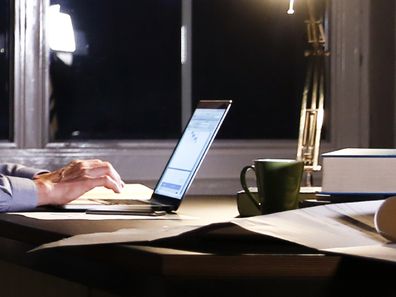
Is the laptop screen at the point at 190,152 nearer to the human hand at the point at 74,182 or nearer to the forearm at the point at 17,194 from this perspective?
the human hand at the point at 74,182

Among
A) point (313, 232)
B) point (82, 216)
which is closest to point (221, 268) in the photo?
point (313, 232)

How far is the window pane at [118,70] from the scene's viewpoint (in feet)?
9.59

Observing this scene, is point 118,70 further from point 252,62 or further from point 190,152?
point 190,152

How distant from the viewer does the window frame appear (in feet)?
9.32

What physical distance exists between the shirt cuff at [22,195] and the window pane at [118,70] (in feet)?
3.52

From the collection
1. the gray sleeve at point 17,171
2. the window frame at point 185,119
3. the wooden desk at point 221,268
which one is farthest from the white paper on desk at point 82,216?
the window frame at point 185,119

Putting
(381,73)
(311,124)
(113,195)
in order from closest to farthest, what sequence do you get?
1. (113,195)
2. (311,124)
3. (381,73)

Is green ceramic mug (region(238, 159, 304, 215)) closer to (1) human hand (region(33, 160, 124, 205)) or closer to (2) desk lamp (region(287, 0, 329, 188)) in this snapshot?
(1) human hand (region(33, 160, 124, 205))

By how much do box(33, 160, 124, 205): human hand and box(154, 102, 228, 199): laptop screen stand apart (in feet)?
0.46

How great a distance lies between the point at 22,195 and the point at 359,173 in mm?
648

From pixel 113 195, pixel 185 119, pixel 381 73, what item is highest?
pixel 381 73

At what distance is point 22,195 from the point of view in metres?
1.82

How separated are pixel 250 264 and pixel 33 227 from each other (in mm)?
494

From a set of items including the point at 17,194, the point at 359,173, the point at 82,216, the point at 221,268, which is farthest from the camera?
the point at 17,194
